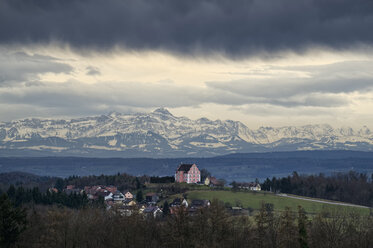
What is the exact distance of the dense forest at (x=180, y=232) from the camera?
279 feet

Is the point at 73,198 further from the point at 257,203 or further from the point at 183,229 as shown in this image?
the point at 183,229

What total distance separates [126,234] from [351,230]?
32.7m

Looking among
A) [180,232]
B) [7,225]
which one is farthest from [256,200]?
[7,225]

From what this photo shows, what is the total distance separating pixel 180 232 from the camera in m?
84.1

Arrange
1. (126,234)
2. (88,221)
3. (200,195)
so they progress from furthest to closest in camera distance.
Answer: (200,195) < (88,221) < (126,234)

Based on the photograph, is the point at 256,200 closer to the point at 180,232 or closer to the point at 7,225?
the point at 180,232

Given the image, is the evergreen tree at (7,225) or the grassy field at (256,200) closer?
the evergreen tree at (7,225)

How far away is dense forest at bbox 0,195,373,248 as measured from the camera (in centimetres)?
8500

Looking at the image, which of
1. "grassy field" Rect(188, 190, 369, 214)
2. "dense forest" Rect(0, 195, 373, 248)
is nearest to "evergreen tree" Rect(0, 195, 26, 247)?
"dense forest" Rect(0, 195, 373, 248)

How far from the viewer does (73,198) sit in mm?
176500

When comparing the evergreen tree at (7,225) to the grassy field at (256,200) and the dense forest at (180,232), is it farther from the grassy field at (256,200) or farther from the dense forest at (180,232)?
the grassy field at (256,200)

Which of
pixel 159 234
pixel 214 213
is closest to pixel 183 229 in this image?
pixel 214 213

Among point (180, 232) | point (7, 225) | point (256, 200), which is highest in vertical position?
point (7, 225)

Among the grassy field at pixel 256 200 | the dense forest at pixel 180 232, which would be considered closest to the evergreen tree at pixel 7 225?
the dense forest at pixel 180 232
